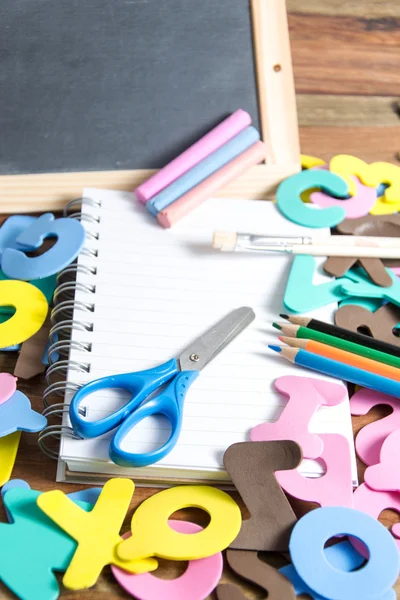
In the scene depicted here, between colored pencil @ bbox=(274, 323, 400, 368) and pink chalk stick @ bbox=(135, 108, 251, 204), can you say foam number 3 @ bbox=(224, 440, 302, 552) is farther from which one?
pink chalk stick @ bbox=(135, 108, 251, 204)

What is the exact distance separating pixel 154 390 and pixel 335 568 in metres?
0.20

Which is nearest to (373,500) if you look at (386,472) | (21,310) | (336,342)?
(386,472)

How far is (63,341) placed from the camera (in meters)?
0.67

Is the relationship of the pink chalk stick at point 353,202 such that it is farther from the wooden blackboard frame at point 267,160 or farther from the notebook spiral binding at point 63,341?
the notebook spiral binding at point 63,341

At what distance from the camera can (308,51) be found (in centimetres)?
100

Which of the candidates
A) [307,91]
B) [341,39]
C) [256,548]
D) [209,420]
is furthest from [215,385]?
[341,39]

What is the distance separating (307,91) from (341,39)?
110 mm

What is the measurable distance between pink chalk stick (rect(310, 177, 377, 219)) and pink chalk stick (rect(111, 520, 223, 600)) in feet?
1.30

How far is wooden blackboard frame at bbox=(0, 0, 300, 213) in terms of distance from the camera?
812 millimetres

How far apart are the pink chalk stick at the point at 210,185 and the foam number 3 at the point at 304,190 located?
4 centimetres

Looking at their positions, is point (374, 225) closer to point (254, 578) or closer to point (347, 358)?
point (347, 358)

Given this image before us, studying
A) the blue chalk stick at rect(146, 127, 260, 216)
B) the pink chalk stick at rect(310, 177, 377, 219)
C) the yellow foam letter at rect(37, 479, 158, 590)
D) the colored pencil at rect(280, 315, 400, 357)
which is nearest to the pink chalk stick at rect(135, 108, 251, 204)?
the blue chalk stick at rect(146, 127, 260, 216)

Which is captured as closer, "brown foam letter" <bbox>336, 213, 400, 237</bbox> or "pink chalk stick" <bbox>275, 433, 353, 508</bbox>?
"pink chalk stick" <bbox>275, 433, 353, 508</bbox>

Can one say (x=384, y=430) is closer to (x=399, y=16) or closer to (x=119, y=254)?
(x=119, y=254)
